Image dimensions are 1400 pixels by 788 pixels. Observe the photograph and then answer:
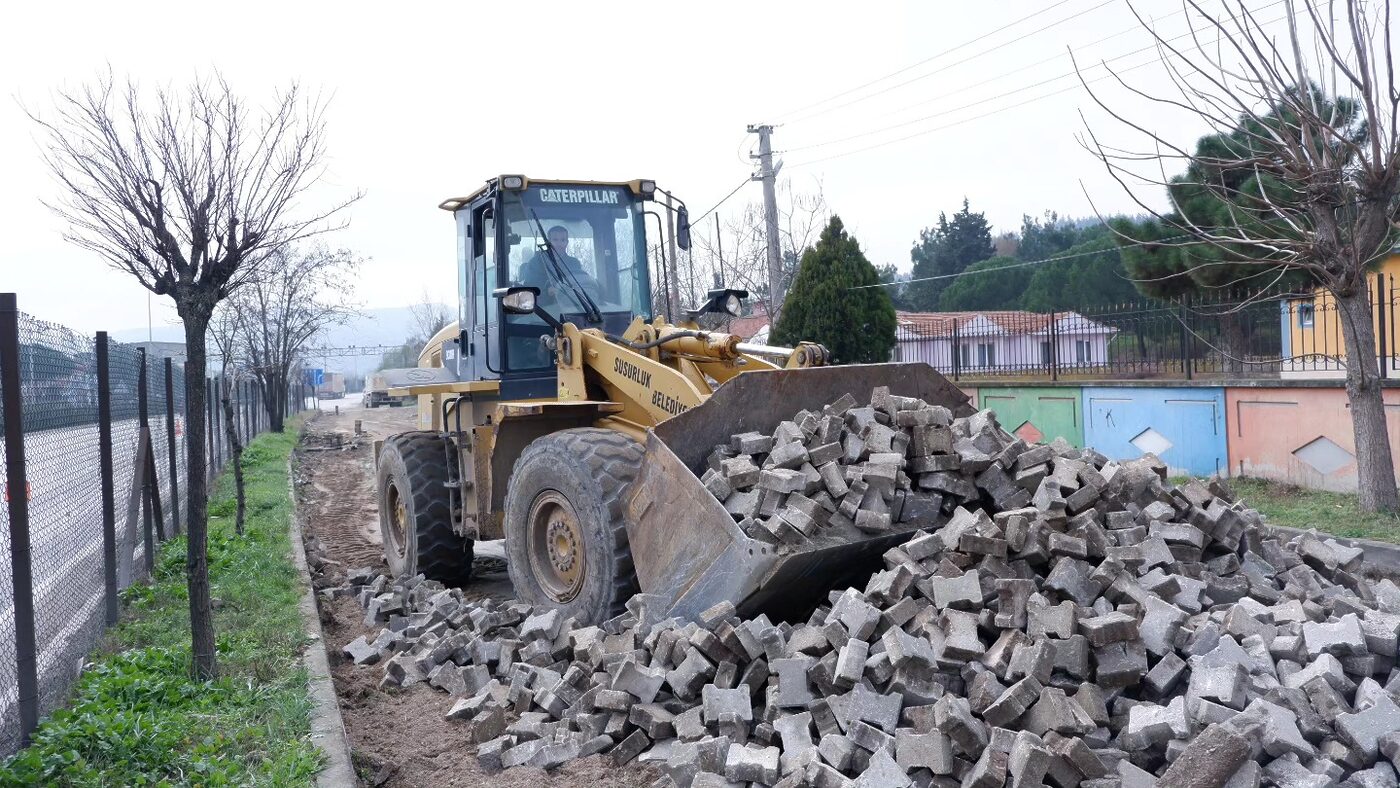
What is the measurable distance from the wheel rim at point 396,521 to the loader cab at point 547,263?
5.50 ft

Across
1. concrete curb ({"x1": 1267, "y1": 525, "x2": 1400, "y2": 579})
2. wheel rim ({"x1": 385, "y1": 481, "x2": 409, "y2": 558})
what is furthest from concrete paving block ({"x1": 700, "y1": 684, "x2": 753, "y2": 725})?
wheel rim ({"x1": 385, "y1": 481, "x2": 409, "y2": 558})

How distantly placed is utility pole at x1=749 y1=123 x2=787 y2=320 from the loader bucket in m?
15.0

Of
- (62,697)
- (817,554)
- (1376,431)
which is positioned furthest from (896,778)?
(1376,431)

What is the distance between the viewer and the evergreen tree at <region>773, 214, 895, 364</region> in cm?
1948

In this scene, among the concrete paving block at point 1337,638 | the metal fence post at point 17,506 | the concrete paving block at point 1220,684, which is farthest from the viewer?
the metal fence post at point 17,506

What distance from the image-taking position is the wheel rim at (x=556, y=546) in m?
6.55

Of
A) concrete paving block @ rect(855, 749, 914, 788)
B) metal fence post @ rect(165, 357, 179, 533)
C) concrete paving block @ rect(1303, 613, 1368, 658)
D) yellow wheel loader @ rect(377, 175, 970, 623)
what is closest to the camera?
concrete paving block @ rect(855, 749, 914, 788)

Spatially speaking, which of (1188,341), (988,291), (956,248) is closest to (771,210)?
(1188,341)

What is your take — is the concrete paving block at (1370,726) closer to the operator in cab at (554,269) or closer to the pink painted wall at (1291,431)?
the operator in cab at (554,269)

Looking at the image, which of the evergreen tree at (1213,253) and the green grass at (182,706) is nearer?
the green grass at (182,706)

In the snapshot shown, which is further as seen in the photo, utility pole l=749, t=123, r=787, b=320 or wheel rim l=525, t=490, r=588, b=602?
utility pole l=749, t=123, r=787, b=320

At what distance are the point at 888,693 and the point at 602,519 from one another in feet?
7.22

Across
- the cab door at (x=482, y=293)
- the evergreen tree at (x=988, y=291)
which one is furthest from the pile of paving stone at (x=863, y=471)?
the evergreen tree at (x=988, y=291)

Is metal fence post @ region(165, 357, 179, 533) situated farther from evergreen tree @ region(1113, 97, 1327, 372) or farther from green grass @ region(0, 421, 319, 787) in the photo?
evergreen tree @ region(1113, 97, 1327, 372)
